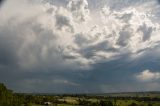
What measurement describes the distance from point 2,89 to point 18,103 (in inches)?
488

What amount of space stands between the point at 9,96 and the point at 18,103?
6753mm

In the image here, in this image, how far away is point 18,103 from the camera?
619ft

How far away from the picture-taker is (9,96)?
614ft

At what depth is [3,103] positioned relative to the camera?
577 feet

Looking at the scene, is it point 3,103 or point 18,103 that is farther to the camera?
point 18,103

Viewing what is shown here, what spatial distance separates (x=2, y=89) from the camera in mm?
187625

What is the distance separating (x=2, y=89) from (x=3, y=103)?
45.5 ft

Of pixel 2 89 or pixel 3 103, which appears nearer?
pixel 3 103

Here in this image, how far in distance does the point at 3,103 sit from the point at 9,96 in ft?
38.2

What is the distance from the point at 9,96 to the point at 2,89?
19.1 feet
